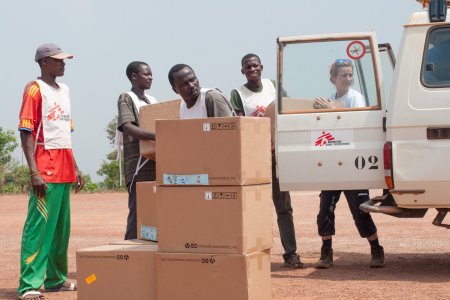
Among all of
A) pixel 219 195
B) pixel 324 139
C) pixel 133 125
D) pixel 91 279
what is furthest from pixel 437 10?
pixel 91 279

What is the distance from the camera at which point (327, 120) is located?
332 inches

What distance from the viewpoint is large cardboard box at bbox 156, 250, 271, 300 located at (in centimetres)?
603

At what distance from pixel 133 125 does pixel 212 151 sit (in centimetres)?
196

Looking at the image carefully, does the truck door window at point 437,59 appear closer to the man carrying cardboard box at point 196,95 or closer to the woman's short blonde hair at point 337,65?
the woman's short blonde hair at point 337,65

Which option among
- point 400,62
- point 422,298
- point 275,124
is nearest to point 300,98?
point 275,124

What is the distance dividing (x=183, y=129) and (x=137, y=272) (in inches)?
43.5

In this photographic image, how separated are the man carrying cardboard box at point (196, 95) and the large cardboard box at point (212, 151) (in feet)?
1.79

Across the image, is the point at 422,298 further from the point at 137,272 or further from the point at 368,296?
the point at 137,272

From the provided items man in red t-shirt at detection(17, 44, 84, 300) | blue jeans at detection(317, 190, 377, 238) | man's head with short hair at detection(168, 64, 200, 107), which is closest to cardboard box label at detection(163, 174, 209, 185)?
man's head with short hair at detection(168, 64, 200, 107)

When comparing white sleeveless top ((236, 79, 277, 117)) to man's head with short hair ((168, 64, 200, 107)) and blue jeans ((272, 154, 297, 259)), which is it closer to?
blue jeans ((272, 154, 297, 259))

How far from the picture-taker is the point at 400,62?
8.19 metres

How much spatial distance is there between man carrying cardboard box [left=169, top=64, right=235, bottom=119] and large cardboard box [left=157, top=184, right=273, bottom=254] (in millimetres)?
783

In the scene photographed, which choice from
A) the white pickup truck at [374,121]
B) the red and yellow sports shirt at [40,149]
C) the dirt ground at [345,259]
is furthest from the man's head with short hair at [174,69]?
the dirt ground at [345,259]

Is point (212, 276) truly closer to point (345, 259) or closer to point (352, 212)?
point (352, 212)
